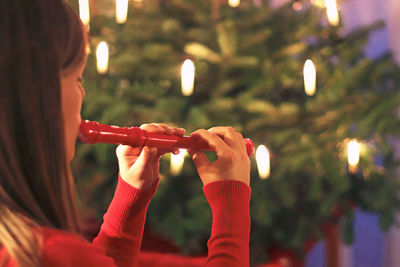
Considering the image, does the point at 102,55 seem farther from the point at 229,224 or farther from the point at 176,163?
the point at 229,224

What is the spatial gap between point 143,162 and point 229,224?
161mm

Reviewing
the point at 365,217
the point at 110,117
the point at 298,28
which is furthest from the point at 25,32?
the point at 365,217

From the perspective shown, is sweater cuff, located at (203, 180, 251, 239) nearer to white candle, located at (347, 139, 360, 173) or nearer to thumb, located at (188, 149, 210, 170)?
thumb, located at (188, 149, 210, 170)

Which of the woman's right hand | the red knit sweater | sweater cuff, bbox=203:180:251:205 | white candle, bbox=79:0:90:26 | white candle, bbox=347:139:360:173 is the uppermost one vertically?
white candle, bbox=79:0:90:26

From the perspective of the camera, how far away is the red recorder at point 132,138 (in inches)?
24.8

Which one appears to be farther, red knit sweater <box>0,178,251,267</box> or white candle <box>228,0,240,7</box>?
white candle <box>228,0,240,7</box>

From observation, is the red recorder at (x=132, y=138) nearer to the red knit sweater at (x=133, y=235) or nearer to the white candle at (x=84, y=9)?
the red knit sweater at (x=133, y=235)

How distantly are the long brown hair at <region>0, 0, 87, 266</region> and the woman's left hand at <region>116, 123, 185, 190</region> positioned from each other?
19cm

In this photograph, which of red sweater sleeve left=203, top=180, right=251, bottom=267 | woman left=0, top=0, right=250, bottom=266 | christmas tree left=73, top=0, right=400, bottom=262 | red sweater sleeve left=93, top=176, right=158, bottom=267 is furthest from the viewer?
christmas tree left=73, top=0, right=400, bottom=262

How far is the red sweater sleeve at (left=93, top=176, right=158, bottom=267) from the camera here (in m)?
0.73

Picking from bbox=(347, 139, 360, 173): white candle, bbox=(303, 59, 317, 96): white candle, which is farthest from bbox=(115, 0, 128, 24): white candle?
bbox=(347, 139, 360, 173): white candle

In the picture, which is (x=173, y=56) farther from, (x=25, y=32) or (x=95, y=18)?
(x=25, y=32)

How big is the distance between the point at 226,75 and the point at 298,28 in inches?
13.4

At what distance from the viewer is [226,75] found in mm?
1759
